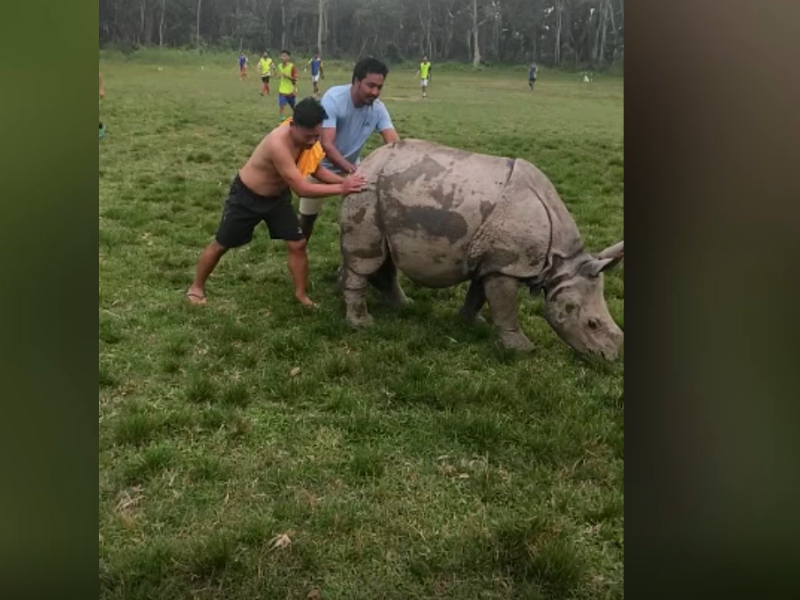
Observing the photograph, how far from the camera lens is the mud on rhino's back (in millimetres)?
4168

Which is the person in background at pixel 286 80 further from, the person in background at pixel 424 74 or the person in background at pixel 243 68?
the person in background at pixel 424 74

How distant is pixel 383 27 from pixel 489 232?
4.80 feet

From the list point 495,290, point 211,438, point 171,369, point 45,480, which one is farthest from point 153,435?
point 495,290

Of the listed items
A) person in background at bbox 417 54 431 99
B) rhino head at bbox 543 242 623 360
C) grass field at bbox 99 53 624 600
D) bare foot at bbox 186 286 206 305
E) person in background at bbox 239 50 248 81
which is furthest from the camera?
bare foot at bbox 186 286 206 305

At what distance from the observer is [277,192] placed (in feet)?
14.9

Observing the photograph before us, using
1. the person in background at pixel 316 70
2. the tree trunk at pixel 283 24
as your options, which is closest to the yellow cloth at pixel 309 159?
the person in background at pixel 316 70

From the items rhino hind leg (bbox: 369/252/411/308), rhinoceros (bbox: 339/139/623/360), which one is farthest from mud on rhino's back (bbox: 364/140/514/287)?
rhino hind leg (bbox: 369/252/411/308)

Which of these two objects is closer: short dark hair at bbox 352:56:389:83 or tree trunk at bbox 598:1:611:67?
tree trunk at bbox 598:1:611:67

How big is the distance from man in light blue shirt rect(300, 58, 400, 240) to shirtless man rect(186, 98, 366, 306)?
0.17 metres

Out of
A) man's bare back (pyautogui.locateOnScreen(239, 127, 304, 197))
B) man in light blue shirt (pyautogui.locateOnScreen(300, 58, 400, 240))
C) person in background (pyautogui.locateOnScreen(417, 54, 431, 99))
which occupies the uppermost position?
person in background (pyautogui.locateOnScreen(417, 54, 431, 99))

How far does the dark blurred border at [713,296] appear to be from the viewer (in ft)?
3.98

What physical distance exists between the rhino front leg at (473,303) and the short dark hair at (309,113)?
52.0 inches

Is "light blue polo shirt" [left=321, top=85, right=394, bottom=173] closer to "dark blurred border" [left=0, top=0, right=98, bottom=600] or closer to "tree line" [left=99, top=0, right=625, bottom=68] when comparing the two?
"tree line" [left=99, top=0, right=625, bottom=68]

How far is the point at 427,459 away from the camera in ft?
10.1
